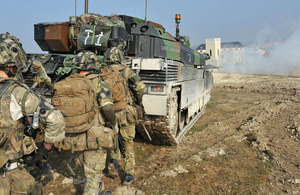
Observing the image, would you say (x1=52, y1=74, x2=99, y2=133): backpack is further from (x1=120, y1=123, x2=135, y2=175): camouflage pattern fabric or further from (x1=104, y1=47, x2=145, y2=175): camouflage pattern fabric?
(x1=120, y1=123, x2=135, y2=175): camouflage pattern fabric

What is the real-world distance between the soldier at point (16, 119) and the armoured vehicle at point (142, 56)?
213 cm

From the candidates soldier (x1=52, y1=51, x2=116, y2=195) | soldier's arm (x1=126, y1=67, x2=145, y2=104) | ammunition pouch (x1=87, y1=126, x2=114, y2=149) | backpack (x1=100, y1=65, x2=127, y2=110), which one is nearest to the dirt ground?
soldier (x1=52, y1=51, x2=116, y2=195)

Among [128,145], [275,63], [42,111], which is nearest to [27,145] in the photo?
[42,111]

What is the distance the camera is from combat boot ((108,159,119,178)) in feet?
13.9

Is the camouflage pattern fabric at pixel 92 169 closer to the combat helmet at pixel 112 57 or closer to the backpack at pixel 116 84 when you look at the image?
the backpack at pixel 116 84

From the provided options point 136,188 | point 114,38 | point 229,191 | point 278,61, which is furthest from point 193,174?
point 278,61

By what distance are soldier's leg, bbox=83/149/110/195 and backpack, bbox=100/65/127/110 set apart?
2.58 ft

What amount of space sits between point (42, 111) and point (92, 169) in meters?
1.17

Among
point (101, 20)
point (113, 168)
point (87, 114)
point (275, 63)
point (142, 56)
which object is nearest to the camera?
point (87, 114)

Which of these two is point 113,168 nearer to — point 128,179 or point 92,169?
point 128,179

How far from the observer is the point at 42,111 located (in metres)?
2.09

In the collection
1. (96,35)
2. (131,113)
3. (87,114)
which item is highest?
(96,35)

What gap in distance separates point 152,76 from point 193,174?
177cm

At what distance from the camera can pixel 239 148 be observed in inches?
215
